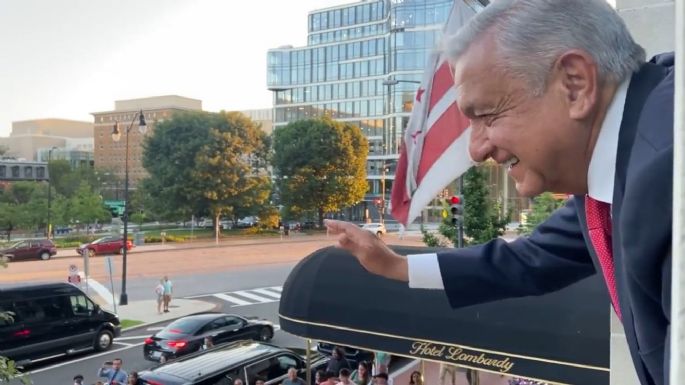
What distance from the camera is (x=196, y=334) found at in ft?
52.3

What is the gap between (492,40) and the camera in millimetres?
1178

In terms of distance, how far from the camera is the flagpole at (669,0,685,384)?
0.69 meters

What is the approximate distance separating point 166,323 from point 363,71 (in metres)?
62.3

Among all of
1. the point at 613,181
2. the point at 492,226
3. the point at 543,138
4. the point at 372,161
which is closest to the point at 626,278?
the point at 613,181

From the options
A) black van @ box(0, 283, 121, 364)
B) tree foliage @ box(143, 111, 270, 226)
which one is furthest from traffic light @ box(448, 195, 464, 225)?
tree foliage @ box(143, 111, 270, 226)

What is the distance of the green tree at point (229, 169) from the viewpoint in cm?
5031

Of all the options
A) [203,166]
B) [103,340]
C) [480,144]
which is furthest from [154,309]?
[203,166]

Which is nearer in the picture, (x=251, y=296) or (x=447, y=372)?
(x=447, y=372)

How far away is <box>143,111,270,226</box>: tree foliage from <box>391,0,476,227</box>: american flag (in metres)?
43.8

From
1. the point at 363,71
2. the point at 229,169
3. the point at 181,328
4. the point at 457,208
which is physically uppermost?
the point at 363,71

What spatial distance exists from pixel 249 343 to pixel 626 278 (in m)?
12.3

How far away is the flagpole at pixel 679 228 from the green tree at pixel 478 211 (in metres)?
13.8

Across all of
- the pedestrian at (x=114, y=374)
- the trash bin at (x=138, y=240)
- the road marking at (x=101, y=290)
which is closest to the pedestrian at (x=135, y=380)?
the pedestrian at (x=114, y=374)

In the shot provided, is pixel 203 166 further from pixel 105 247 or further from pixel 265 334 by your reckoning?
pixel 265 334
